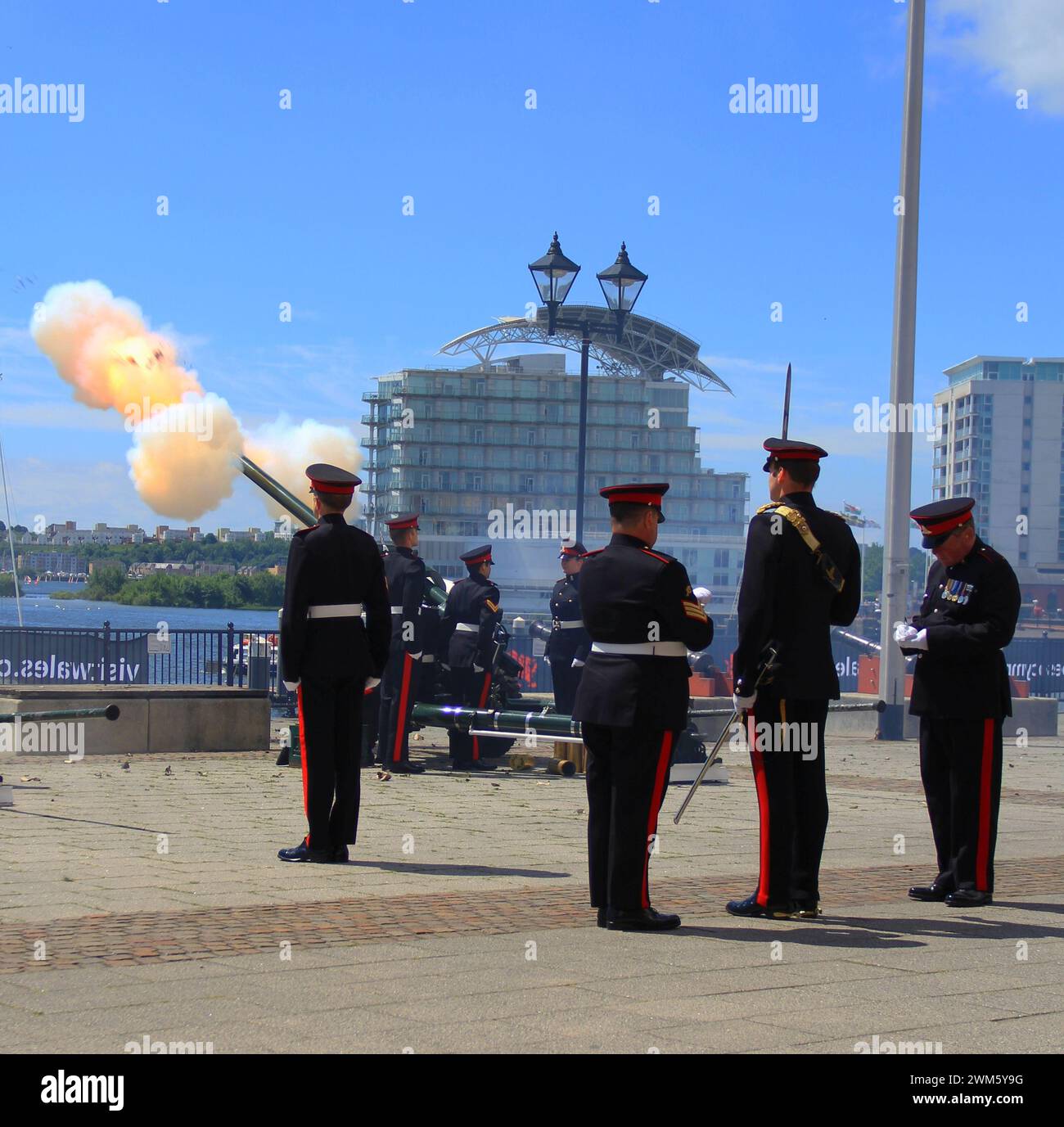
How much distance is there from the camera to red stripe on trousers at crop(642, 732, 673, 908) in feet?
22.8

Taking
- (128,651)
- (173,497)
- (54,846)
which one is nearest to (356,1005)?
(54,846)

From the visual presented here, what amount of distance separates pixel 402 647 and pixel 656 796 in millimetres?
7286

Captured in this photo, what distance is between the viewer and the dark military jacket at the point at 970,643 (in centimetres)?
798

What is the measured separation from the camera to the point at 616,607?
277 inches

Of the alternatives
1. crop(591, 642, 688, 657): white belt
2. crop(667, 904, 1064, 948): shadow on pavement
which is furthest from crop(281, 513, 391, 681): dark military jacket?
crop(667, 904, 1064, 948): shadow on pavement

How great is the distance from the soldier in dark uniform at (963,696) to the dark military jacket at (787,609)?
679 millimetres

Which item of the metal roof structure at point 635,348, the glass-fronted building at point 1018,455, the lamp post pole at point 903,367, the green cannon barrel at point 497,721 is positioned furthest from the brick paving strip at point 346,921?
the glass-fronted building at point 1018,455

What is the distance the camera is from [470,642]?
49.1 ft

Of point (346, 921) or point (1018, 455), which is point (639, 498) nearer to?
point (346, 921)

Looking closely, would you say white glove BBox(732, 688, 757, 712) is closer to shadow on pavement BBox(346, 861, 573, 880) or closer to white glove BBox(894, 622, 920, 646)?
white glove BBox(894, 622, 920, 646)

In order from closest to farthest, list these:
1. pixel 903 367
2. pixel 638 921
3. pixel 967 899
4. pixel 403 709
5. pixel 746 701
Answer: pixel 638 921 < pixel 746 701 < pixel 967 899 < pixel 403 709 < pixel 903 367

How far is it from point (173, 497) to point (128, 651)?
182 inches

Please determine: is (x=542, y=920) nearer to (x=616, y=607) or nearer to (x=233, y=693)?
Result: (x=616, y=607)

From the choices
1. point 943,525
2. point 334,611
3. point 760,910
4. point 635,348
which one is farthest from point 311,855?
point 635,348
